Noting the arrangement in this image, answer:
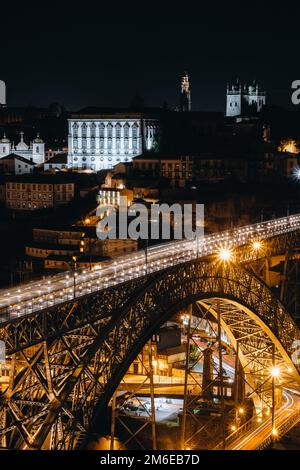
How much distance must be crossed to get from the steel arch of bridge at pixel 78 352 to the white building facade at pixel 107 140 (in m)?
63.4

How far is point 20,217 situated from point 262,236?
125 feet

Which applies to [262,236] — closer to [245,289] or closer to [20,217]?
[245,289]

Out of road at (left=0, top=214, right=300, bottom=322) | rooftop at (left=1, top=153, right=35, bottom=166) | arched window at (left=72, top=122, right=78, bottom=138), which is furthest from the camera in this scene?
arched window at (left=72, top=122, right=78, bottom=138)

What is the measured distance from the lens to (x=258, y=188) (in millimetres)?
76688

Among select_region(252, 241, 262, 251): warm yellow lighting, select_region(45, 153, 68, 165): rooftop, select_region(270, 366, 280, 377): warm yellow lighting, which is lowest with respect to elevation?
select_region(270, 366, 280, 377): warm yellow lighting

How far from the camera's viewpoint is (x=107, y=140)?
309 ft

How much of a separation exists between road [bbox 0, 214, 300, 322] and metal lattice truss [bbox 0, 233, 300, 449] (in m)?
0.39

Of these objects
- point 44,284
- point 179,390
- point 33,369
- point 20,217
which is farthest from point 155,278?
point 20,217

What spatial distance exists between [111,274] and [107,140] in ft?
218

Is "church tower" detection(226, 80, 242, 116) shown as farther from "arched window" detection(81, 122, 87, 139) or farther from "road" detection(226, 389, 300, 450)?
"road" detection(226, 389, 300, 450)

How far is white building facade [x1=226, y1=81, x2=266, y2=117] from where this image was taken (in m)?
122

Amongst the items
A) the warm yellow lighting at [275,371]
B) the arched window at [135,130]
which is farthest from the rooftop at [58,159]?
the warm yellow lighting at [275,371]

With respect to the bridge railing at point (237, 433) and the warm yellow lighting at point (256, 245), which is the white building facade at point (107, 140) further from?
the bridge railing at point (237, 433)

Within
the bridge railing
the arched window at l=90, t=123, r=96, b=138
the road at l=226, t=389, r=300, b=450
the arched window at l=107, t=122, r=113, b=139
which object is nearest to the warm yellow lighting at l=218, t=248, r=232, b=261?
the bridge railing
